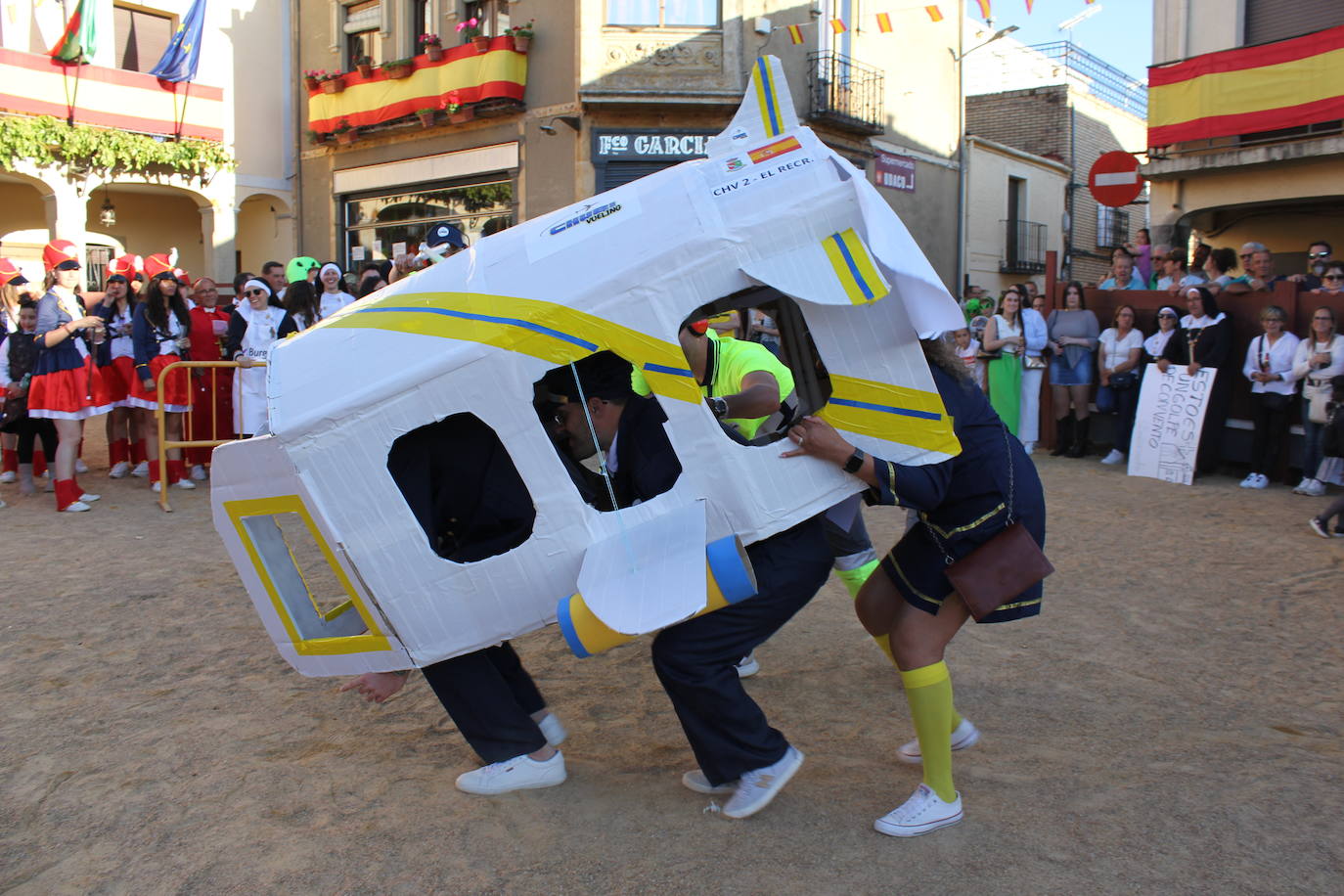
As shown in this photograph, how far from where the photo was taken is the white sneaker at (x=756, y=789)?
334cm

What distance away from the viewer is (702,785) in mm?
3533

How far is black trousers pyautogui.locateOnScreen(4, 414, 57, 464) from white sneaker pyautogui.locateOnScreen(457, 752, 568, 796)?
687cm

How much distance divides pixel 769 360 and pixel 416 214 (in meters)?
17.0

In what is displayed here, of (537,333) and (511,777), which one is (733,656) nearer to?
(511,777)

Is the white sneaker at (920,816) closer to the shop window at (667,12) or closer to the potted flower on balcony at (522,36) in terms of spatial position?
the shop window at (667,12)

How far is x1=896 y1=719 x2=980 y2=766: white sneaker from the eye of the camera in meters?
3.79

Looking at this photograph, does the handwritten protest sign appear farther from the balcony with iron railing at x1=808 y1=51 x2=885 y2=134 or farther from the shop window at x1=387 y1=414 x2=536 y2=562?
the balcony with iron railing at x1=808 y1=51 x2=885 y2=134

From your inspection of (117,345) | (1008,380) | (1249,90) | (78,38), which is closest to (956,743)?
(1008,380)

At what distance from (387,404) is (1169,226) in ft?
51.6

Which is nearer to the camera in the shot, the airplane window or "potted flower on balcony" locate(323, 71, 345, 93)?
the airplane window

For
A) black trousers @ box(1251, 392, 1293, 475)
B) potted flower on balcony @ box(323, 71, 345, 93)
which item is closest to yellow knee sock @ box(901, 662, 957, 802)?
black trousers @ box(1251, 392, 1293, 475)

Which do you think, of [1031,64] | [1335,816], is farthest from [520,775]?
[1031,64]

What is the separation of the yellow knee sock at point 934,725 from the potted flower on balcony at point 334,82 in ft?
65.0

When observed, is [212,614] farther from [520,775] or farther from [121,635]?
[520,775]
